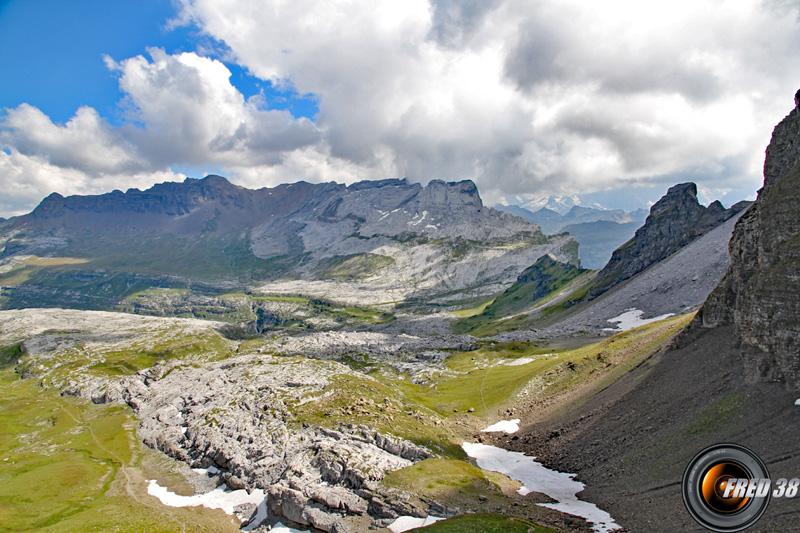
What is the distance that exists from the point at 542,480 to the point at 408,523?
26810 millimetres

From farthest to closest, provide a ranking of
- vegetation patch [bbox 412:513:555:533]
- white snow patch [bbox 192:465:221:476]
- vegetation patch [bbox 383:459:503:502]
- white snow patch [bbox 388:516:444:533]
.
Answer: white snow patch [bbox 192:465:221:476]
vegetation patch [bbox 383:459:503:502]
white snow patch [bbox 388:516:444:533]
vegetation patch [bbox 412:513:555:533]

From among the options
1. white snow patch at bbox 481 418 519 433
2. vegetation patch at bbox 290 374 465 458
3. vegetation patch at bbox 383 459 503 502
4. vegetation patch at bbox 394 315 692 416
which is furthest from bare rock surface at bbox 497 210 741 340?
vegetation patch at bbox 383 459 503 502

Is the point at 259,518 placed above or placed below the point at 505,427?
below

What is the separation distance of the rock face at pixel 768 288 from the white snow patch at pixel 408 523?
154 ft

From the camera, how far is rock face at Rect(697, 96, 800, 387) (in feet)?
206

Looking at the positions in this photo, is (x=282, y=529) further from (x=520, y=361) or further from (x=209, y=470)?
(x=520, y=361)

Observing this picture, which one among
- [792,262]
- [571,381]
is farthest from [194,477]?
[792,262]

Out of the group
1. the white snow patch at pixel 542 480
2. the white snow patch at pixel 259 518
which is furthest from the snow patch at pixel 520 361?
the white snow patch at pixel 259 518

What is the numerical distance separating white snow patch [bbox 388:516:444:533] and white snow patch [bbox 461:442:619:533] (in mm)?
16073

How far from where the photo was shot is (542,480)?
75.2m

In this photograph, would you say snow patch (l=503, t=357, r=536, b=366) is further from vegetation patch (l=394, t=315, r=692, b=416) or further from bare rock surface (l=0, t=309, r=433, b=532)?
bare rock surface (l=0, t=309, r=433, b=532)

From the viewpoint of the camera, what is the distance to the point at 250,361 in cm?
16338

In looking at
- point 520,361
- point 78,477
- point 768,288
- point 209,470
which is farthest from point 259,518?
point 520,361

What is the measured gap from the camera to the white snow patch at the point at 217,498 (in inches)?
3049
